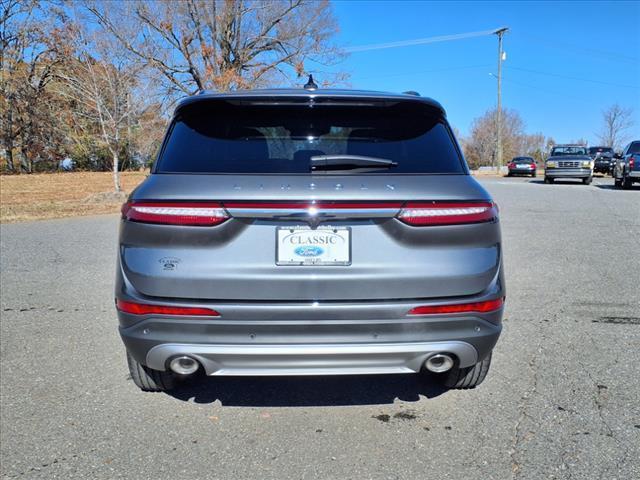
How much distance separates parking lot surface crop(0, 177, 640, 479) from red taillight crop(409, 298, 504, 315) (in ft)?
2.42

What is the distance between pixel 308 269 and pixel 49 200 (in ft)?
56.1

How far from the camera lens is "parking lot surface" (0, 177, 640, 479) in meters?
2.48

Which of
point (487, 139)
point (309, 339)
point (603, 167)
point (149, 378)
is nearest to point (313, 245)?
point (309, 339)

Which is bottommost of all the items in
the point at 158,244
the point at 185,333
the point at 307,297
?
the point at 185,333

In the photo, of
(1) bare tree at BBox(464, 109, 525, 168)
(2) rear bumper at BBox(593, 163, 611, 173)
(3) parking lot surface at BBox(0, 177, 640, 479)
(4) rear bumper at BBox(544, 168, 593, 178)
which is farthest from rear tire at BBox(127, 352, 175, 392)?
(1) bare tree at BBox(464, 109, 525, 168)

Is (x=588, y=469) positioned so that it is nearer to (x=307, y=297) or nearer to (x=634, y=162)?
(x=307, y=297)

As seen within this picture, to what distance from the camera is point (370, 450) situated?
8.53 feet

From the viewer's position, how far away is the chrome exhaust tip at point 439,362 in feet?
8.33

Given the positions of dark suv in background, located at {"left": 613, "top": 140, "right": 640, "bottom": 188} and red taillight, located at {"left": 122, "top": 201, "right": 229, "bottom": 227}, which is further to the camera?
dark suv in background, located at {"left": 613, "top": 140, "right": 640, "bottom": 188}

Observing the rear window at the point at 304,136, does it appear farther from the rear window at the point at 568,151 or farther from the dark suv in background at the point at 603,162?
the dark suv in background at the point at 603,162

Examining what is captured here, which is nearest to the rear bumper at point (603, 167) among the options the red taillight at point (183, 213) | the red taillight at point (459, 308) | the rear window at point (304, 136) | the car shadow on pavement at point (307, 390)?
the car shadow on pavement at point (307, 390)

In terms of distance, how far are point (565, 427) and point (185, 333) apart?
210 centimetres

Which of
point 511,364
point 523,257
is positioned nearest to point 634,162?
point 523,257

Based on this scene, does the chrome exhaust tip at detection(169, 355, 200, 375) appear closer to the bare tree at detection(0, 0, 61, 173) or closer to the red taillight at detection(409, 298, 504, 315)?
the red taillight at detection(409, 298, 504, 315)
